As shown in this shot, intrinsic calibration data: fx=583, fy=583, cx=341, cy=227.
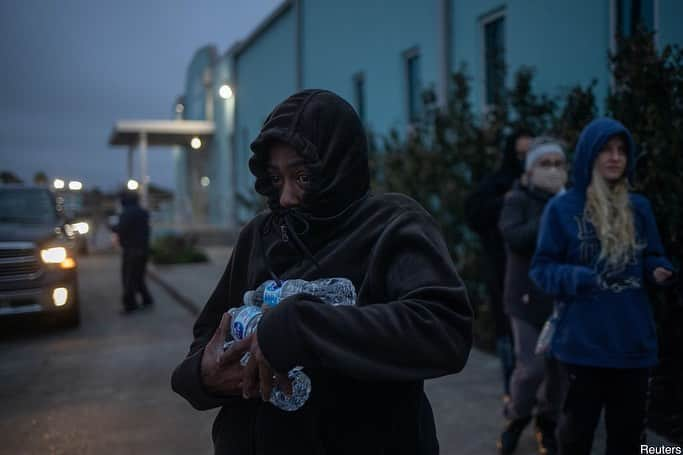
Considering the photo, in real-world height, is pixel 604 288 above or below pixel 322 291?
below

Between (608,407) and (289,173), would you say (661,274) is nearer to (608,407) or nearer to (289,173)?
(608,407)

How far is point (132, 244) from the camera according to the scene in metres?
9.71

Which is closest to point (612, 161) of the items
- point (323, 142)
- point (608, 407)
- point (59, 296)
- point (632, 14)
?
point (608, 407)

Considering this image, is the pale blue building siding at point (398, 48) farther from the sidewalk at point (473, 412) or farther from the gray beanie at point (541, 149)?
the sidewalk at point (473, 412)

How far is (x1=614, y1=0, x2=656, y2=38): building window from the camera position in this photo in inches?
223

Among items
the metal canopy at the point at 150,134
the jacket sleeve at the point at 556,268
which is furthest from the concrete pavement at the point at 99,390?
the metal canopy at the point at 150,134

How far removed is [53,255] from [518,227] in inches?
257

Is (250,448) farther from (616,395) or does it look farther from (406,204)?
(616,395)

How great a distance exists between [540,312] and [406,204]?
7.90 feet

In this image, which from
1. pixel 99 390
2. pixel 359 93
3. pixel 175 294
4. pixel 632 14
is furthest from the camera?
pixel 359 93

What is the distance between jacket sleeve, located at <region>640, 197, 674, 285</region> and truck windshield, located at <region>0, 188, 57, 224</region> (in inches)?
313

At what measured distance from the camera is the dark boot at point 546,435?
3.44 meters

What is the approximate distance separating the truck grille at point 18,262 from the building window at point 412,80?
20.8ft

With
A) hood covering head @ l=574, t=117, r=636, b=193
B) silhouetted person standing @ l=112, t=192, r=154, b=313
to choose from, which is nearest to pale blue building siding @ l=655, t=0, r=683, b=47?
hood covering head @ l=574, t=117, r=636, b=193
